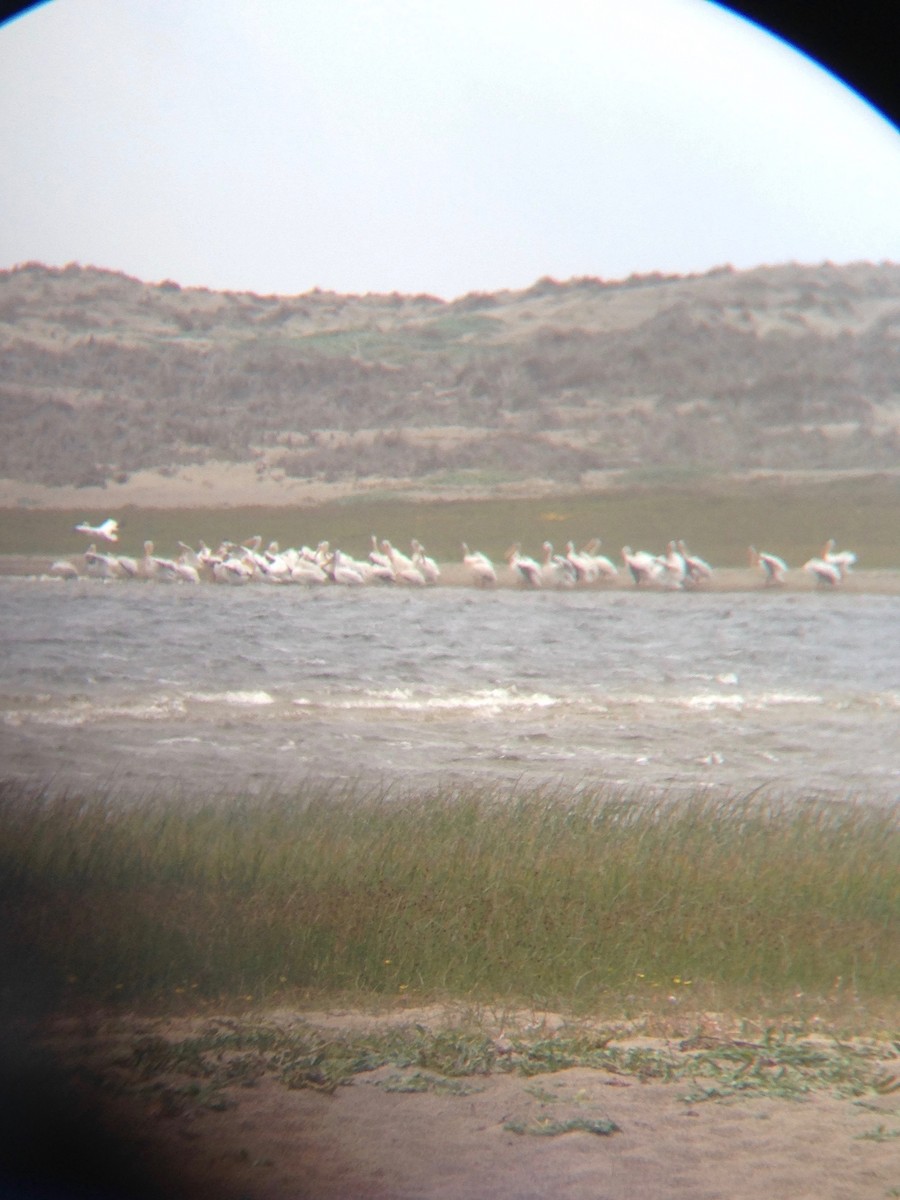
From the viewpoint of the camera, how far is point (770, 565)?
19.5 ft

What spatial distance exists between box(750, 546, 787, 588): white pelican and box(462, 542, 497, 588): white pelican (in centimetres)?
138

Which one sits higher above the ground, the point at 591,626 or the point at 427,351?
the point at 427,351

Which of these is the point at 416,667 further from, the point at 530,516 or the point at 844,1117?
the point at 844,1117

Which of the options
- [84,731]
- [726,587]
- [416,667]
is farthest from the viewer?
[726,587]

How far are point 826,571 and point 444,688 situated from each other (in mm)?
2005

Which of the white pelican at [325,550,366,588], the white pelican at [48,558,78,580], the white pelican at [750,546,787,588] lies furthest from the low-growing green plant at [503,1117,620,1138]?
the white pelican at [48,558,78,580]

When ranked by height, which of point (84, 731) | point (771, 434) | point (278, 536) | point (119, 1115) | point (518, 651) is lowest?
point (119, 1115)

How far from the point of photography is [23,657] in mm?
5406

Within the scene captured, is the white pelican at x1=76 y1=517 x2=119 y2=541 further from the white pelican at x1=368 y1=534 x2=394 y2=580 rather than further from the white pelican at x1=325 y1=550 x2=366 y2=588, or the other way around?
the white pelican at x1=368 y1=534 x2=394 y2=580

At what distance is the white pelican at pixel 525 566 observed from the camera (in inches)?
231

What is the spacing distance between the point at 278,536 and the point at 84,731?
1.32 metres

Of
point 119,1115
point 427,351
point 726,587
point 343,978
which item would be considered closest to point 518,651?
point 726,587

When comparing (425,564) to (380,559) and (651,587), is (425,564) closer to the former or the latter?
(380,559)

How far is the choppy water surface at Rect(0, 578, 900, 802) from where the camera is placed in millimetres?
5262
